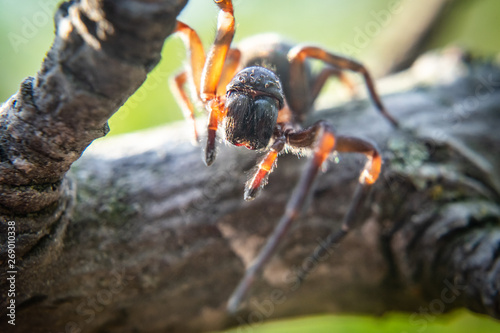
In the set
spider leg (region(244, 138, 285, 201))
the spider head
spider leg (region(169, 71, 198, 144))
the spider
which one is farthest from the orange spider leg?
spider leg (region(244, 138, 285, 201))

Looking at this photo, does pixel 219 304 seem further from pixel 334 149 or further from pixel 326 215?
pixel 334 149

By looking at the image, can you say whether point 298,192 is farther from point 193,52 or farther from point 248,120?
point 193,52

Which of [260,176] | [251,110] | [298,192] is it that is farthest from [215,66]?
[298,192]

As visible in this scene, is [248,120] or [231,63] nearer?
[248,120]

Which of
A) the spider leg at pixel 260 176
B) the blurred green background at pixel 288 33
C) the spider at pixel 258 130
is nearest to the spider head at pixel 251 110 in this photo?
the spider at pixel 258 130

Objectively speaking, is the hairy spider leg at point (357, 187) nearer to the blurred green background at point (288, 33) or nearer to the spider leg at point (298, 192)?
the spider leg at point (298, 192)

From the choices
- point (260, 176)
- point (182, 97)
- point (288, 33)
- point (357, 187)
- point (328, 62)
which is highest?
point (182, 97)

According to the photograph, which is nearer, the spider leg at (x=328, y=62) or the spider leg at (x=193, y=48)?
the spider leg at (x=193, y=48)
